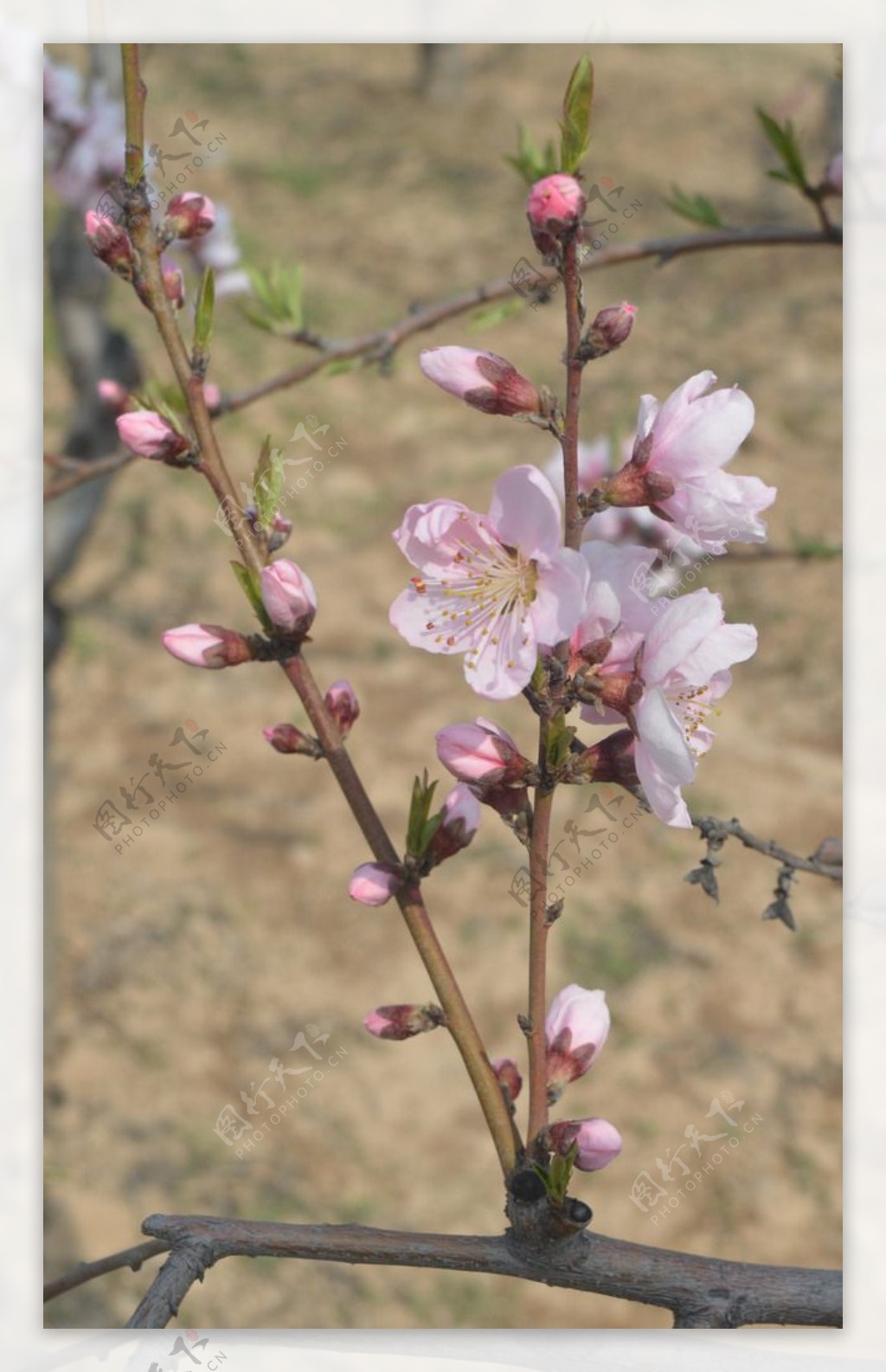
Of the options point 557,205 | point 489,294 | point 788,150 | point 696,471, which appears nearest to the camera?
point 557,205

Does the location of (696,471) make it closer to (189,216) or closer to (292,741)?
(292,741)

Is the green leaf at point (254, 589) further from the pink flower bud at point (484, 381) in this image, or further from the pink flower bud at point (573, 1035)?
the pink flower bud at point (573, 1035)

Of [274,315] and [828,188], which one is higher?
[828,188]

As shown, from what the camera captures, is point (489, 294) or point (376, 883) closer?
point (376, 883)

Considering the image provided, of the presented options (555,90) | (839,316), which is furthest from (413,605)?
(555,90)

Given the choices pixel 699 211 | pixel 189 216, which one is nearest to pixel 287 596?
pixel 189 216

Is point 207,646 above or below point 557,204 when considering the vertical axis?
below

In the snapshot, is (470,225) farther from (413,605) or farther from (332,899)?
(413,605)
